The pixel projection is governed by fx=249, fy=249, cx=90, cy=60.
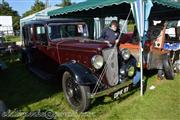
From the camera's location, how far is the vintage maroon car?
509cm

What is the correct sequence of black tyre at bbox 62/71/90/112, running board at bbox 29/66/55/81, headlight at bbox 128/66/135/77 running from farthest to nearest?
running board at bbox 29/66/55/81 → headlight at bbox 128/66/135/77 → black tyre at bbox 62/71/90/112

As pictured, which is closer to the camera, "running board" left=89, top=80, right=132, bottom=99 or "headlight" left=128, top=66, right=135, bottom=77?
"running board" left=89, top=80, right=132, bottom=99

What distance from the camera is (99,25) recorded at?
1750 cm

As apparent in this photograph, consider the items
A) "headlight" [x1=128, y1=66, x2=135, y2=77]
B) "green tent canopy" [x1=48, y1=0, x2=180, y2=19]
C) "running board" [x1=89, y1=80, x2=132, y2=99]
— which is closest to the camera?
"running board" [x1=89, y1=80, x2=132, y2=99]

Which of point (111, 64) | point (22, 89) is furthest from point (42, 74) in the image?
point (111, 64)

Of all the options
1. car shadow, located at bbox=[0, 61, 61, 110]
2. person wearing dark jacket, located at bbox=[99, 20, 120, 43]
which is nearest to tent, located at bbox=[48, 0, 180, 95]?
person wearing dark jacket, located at bbox=[99, 20, 120, 43]

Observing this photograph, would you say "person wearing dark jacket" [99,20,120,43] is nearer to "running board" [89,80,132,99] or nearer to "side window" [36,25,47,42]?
"side window" [36,25,47,42]

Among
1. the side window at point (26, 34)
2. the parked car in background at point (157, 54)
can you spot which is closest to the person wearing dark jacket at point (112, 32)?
the parked car in background at point (157, 54)

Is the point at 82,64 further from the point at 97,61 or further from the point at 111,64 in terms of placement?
the point at 111,64

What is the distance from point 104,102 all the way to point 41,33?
2936 millimetres

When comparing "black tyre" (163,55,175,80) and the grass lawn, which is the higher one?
"black tyre" (163,55,175,80)

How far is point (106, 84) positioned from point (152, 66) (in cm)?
256

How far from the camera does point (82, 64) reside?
216 inches

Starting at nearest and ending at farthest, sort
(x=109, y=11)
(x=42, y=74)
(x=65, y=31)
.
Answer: (x=65, y=31) → (x=42, y=74) → (x=109, y=11)
